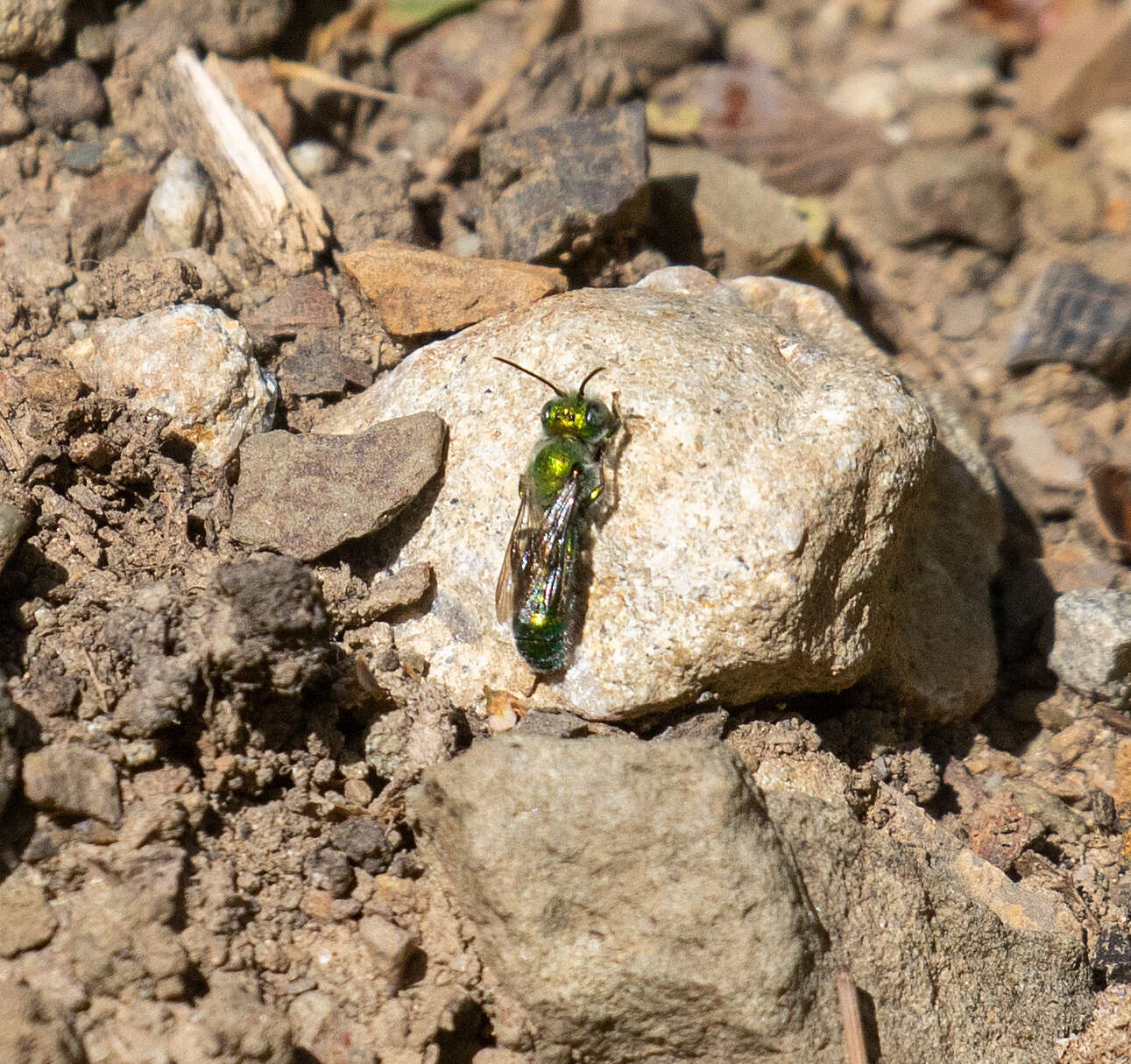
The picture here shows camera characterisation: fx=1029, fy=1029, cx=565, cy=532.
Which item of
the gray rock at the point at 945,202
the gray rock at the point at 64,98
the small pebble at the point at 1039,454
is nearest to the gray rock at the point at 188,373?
the gray rock at the point at 64,98

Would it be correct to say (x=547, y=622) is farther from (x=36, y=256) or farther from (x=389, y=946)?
(x=36, y=256)

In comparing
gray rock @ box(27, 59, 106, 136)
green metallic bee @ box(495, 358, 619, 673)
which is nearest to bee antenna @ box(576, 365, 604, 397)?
green metallic bee @ box(495, 358, 619, 673)

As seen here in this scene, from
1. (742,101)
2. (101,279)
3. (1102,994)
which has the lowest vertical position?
(1102,994)

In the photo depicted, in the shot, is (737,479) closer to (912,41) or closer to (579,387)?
(579,387)

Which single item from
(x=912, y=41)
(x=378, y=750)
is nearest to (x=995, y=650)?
(x=378, y=750)

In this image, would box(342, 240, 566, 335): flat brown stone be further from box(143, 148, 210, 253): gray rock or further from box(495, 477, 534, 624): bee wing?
box(495, 477, 534, 624): bee wing

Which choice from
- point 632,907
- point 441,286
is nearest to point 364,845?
point 632,907
